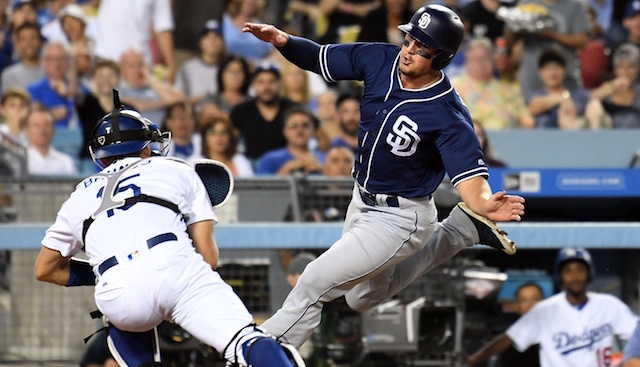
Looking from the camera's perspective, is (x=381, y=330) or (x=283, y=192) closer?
(x=381, y=330)

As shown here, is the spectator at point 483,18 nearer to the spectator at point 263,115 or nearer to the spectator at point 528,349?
the spectator at point 263,115

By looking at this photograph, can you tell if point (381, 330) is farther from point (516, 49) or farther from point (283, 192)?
point (516, 49)

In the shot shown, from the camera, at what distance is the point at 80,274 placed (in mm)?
4711

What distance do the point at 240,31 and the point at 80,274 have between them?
5.54 metres

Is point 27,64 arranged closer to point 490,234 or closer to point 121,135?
point 121,135

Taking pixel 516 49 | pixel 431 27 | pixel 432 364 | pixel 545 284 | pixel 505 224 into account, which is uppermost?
pixel 516 49

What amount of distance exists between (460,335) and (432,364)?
0.26 meters

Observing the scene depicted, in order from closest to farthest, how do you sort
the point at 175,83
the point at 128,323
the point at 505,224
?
1. the point at 128,323
2. the point at 505,224
3. the point at 175,83

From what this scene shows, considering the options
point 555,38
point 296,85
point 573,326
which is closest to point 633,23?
point 555,38

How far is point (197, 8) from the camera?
998 centimetres

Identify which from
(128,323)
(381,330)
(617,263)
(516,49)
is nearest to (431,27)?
(128,323)

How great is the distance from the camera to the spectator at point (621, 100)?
932cm

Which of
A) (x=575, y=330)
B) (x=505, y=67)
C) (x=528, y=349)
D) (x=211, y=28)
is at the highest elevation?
(x=211, y=28)

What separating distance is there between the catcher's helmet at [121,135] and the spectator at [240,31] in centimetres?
538
